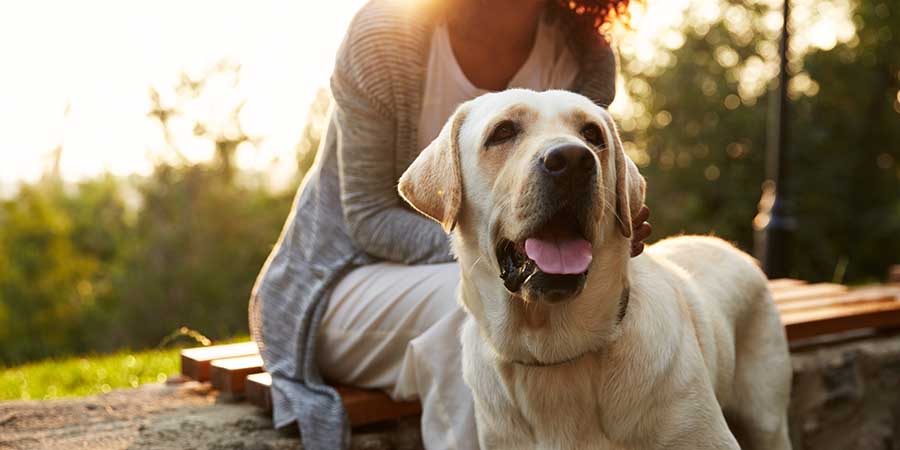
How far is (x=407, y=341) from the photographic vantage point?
Answer: 326 cm

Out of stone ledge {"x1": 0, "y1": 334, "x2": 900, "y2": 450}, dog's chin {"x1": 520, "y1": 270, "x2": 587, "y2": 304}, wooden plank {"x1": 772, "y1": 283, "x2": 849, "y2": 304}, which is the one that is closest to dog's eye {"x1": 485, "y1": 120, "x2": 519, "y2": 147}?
dog's chin {"x1": 520, "y1": 270, "x2": 587, "y2": 304}

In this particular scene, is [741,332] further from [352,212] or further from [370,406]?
[352,212]

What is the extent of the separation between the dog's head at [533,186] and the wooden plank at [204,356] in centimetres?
168

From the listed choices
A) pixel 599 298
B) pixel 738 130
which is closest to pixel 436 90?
pixel 599 298

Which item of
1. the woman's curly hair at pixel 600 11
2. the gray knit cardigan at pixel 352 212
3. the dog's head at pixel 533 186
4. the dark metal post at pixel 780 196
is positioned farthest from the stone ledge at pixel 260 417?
the dark metal post at pixel 780 196

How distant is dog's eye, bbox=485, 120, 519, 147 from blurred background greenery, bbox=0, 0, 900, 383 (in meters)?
9.70

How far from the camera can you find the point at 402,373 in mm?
3186

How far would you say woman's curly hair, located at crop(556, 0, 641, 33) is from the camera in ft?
11.8

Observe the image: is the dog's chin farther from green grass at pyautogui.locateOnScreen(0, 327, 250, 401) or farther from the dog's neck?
green grass at pyautogui.locateOnScreen(0, 327, 250, 401)

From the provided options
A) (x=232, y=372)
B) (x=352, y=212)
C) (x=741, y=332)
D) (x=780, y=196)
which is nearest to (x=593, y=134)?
(x=352, y=212)

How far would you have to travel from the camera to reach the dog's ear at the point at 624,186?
2486 millimetres

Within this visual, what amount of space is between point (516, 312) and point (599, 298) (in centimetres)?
23

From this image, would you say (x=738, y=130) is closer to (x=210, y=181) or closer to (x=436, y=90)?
(x=210, y=181)

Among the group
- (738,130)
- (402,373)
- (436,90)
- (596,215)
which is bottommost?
(738,130)
